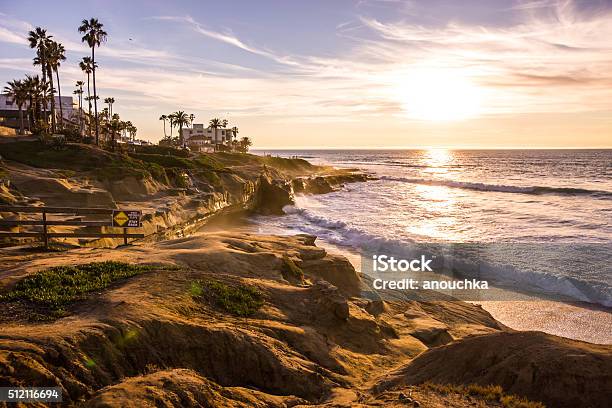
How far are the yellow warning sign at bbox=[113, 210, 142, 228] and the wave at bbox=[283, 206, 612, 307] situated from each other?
17546 millimetres

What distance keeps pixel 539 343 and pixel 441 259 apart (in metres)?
19.2

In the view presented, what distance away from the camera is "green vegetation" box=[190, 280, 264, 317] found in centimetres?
1110

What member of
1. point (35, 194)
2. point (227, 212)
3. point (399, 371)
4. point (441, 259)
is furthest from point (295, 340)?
point (227, 212)

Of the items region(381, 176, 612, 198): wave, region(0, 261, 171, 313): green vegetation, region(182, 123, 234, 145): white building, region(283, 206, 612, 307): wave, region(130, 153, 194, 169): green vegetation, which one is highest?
region(182, 123, 234, 145): white building

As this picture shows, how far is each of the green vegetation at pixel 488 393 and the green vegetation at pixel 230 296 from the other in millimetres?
4987

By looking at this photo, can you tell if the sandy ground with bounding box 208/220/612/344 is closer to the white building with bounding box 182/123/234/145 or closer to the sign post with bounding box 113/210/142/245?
the sign post with bounding box 113/210/142/245

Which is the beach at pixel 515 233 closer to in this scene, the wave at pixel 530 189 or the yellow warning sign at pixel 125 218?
the wave at pixel 530 189

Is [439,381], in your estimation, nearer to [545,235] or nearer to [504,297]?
[504,297]

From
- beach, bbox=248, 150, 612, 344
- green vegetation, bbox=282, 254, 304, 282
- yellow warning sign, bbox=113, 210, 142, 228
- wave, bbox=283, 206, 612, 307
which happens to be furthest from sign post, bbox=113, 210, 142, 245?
wave, bbox=283, 206, 612, 307

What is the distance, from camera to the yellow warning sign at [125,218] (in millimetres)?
18766

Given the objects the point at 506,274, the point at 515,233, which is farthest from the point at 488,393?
the point at 515,233

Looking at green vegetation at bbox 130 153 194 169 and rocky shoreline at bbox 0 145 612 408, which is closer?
rocky shoreline at bbox 0 145 612 408

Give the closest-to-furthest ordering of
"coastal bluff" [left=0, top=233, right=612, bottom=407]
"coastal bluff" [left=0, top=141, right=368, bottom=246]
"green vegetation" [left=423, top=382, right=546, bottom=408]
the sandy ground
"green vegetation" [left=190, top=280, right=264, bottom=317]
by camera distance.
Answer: "coastal bluff" [left=0, top=233, right=612, bottom=407] → "green vegetation" [left=423, top=382, right=546, bottom=408] → "green vegetation" [left=190, top=280, right=264, bottom=317] → the sandy ground → "coastal bluff" [left=0, top=141, right=368, bottom=246]

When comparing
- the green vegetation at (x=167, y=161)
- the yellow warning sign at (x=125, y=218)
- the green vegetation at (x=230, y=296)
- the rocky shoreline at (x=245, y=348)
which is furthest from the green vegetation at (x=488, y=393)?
the green vegetation at (x=167, y=161)
